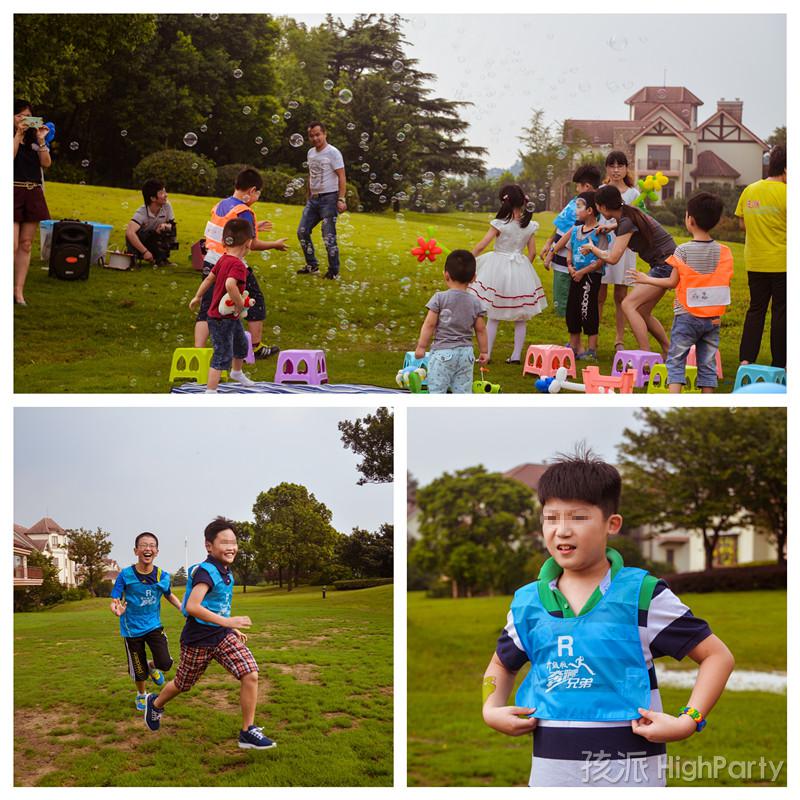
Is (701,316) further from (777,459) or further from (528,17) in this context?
(528,17)

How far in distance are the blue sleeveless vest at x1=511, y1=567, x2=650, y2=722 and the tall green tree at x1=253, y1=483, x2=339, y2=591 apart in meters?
1.55

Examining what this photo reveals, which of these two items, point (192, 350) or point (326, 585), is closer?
point (326, 585)

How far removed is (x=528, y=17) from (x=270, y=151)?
2.42m

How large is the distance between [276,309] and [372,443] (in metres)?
3.38

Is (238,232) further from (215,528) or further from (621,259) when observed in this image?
(621,259)

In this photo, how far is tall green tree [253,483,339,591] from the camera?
5145mm

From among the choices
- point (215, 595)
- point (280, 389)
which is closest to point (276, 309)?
point (280, 389)

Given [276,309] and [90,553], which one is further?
[276,309]

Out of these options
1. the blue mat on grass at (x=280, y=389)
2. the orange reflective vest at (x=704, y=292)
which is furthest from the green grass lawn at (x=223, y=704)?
the orange reflective vest at (x=704, y=292)

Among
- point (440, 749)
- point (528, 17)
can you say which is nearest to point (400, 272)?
point (528, 17)

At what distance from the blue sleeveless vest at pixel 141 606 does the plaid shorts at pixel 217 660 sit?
0.20 m

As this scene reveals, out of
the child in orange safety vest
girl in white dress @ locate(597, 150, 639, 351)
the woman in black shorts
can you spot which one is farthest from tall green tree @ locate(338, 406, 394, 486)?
girl in white dress @ locate(597, 150, 639, 351)

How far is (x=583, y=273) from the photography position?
741 cm

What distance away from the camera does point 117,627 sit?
5.08m
